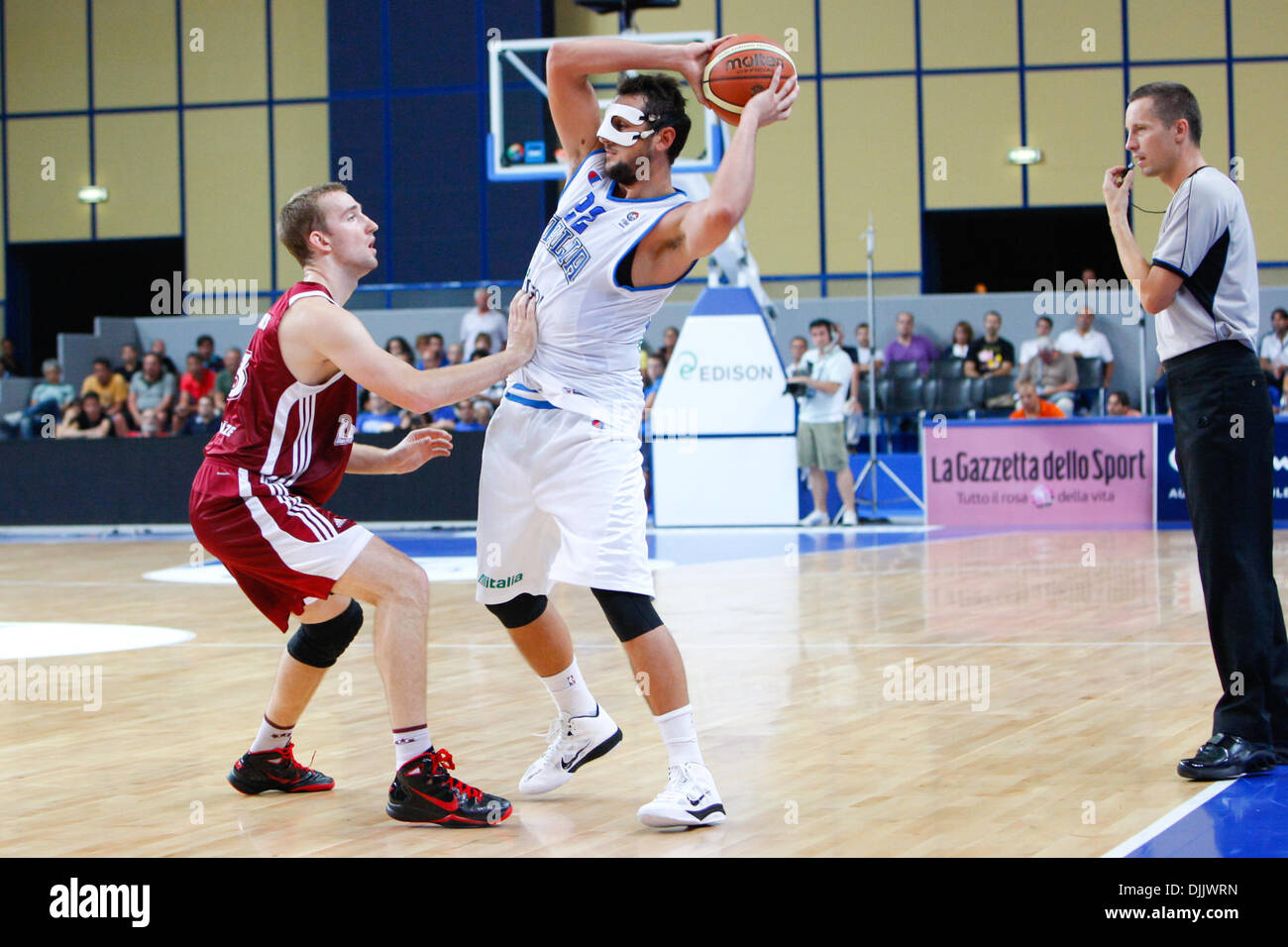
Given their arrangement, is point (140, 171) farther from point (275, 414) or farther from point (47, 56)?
point (275, 414)

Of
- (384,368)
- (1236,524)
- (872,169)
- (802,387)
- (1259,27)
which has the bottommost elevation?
(1236,524)

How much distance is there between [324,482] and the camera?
4199 mm

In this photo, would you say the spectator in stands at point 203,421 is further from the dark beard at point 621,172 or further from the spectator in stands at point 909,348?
the dark beard at point 621,172

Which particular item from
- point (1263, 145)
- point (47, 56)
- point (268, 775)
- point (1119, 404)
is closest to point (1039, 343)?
point (1119, 404)

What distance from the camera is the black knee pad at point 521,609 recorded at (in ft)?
13.8

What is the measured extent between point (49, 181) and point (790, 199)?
37.7ft

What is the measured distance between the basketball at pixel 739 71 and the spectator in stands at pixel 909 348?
42.6ft

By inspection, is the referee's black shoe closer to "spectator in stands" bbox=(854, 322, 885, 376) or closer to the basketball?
the basketball

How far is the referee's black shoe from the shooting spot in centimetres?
412

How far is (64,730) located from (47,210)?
19.3 metres

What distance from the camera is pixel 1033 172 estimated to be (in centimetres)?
2012

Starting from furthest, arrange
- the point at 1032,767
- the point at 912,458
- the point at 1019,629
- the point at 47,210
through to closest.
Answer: the point at 47,210
the point at 912,458
the point at 1019,629
the point at 1032,767

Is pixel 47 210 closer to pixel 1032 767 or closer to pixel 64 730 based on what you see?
pixel 64 730
